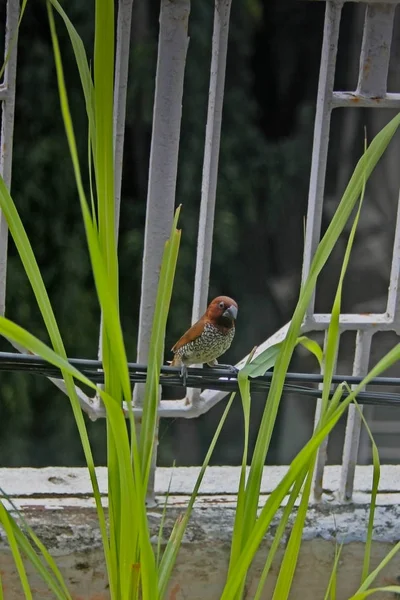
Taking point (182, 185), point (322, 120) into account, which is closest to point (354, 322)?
point (322, 120)

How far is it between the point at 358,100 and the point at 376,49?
76 mm

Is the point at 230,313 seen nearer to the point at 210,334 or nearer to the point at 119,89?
the point at 210,334

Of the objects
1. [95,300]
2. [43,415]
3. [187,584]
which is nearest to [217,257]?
[95,300]

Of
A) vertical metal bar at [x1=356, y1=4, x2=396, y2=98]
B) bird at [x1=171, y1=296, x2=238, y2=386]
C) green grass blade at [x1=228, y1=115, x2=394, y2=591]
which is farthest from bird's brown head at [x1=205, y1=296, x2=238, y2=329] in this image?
green grass blade at [x1=228, y1=115, x2=394, y2=591]

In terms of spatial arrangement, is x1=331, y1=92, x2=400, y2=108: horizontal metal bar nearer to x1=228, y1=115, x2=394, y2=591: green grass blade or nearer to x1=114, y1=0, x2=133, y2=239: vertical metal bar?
x1=114, y1=0, x2=133, y2=239: vertical metal bar

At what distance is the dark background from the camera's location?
1811mm

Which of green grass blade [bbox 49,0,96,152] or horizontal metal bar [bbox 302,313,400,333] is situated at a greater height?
green grass blade [bbox 49,0,96,152]

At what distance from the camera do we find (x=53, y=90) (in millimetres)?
1812

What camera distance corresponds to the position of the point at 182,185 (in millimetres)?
1864

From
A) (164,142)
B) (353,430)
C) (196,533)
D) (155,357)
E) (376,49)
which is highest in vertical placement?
(376,49)

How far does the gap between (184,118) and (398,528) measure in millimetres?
995

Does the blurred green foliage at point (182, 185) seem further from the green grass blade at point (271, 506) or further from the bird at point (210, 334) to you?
the green grass blade at point (271, 506)

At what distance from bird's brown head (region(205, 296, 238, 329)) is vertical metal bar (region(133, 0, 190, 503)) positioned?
0.09 meters

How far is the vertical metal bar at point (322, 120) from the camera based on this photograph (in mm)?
1194
